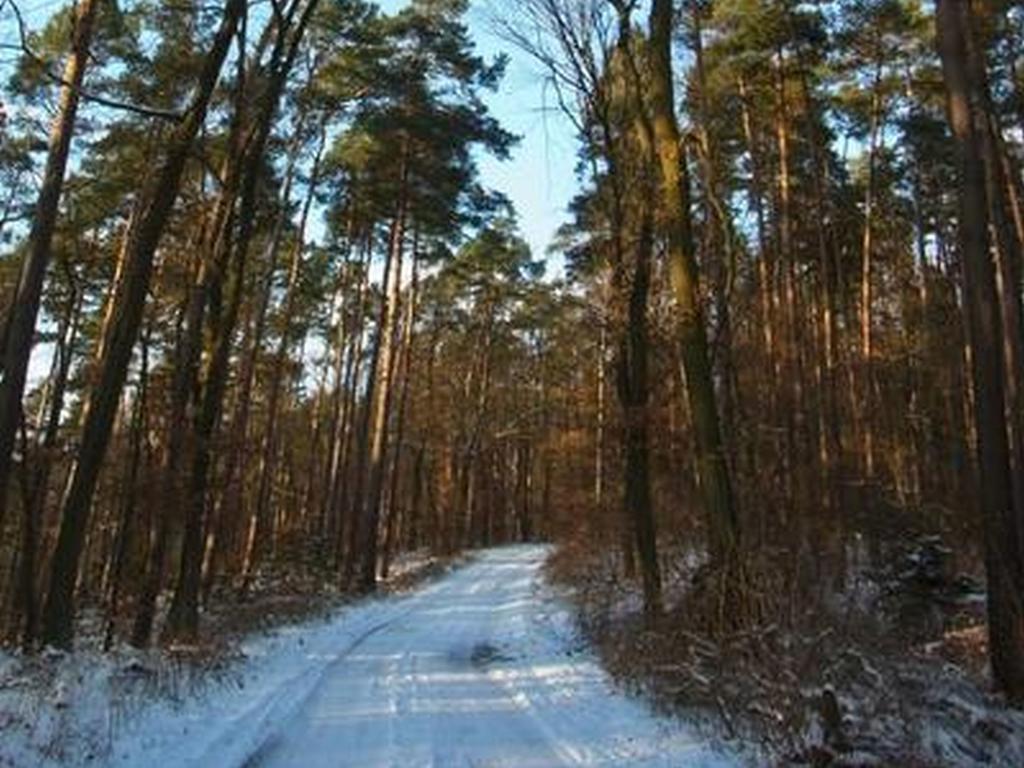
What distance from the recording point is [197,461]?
16984 mm

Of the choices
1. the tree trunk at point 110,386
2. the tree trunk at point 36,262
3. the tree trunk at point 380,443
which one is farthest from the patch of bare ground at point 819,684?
the tree trunk at point 380,443

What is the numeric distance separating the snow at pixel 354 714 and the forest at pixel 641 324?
777 millimetres

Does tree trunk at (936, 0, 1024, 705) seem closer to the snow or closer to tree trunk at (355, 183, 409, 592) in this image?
the snow

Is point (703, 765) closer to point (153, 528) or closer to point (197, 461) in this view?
point (197, 461)

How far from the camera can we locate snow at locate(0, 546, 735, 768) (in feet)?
28.3

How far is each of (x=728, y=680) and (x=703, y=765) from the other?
A: 6.74 feet

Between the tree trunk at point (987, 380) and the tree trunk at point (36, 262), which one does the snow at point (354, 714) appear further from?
the tree trunk at point (36, 262)

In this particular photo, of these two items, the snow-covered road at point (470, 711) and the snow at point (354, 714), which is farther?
the snow-covered road at point (470, 711)

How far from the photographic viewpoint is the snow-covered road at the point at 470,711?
29.1 ft

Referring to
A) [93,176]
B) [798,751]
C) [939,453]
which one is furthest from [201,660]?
[939,453]

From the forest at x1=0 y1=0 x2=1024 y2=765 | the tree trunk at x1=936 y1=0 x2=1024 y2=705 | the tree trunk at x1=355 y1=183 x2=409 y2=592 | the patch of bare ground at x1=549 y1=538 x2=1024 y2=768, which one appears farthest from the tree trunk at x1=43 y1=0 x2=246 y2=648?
the tree trunk at x1=355 y1=183 x2=409 y2=592

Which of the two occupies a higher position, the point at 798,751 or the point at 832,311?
the point at 832,311

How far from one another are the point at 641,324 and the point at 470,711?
831cm

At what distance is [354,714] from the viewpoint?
10.9 metres
